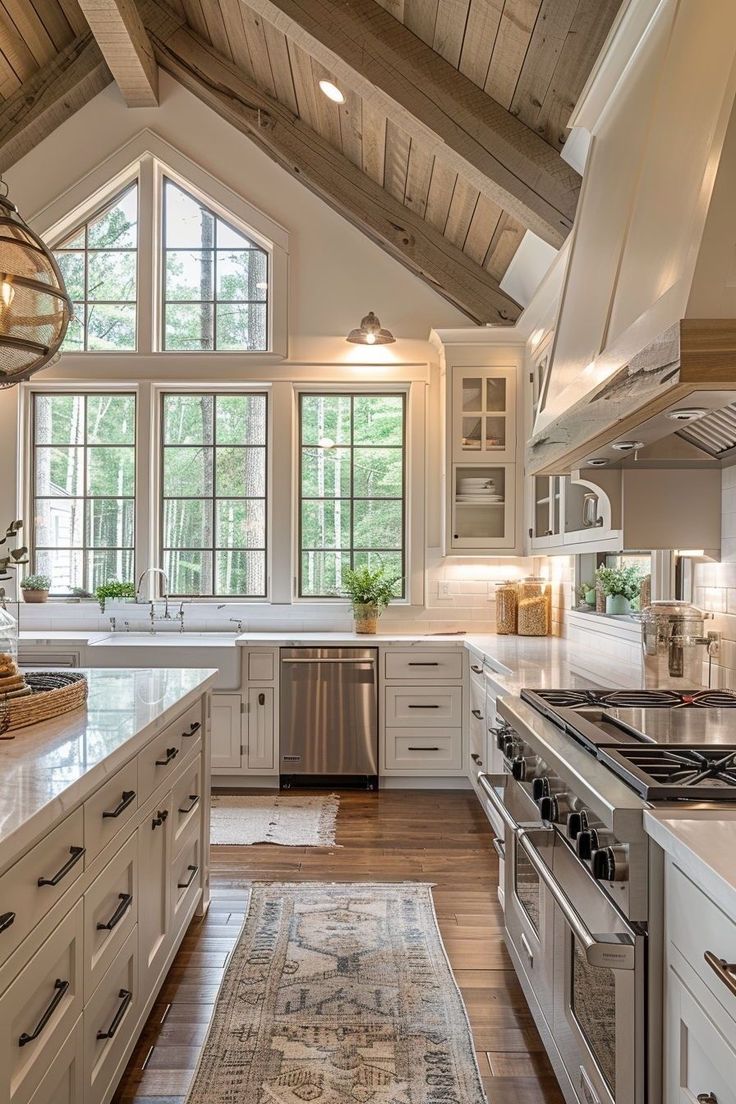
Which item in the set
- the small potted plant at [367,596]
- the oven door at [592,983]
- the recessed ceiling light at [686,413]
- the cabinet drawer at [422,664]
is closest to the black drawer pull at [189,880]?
the oven door at [592,983]

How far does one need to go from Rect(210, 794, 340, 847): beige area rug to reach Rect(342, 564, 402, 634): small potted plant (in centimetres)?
107

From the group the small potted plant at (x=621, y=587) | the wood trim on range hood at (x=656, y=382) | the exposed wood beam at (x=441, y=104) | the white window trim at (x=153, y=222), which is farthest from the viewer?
the white window trim at (x=153, y=222)

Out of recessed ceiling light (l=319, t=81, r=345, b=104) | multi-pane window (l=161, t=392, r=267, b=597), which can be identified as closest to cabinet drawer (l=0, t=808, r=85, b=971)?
multi-pane window (l=161, t=392, r=267, b=597)

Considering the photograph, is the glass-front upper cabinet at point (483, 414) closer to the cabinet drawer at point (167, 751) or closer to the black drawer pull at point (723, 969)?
the cabinet drawer at point (167, 751)

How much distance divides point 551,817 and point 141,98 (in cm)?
523

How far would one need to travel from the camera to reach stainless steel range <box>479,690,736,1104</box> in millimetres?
1320

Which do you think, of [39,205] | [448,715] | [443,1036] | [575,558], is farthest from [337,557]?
[443,1036]

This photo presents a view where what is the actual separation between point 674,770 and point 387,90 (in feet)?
10.2

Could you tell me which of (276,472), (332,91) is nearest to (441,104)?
(332,91)

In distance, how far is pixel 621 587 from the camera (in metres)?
3.59

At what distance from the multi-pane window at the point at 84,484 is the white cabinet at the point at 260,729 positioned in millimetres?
1378

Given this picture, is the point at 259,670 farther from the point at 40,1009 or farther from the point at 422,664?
the point at 40,1009

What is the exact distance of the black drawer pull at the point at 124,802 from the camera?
5.90ft

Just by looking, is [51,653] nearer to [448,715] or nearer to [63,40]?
[448,715]
